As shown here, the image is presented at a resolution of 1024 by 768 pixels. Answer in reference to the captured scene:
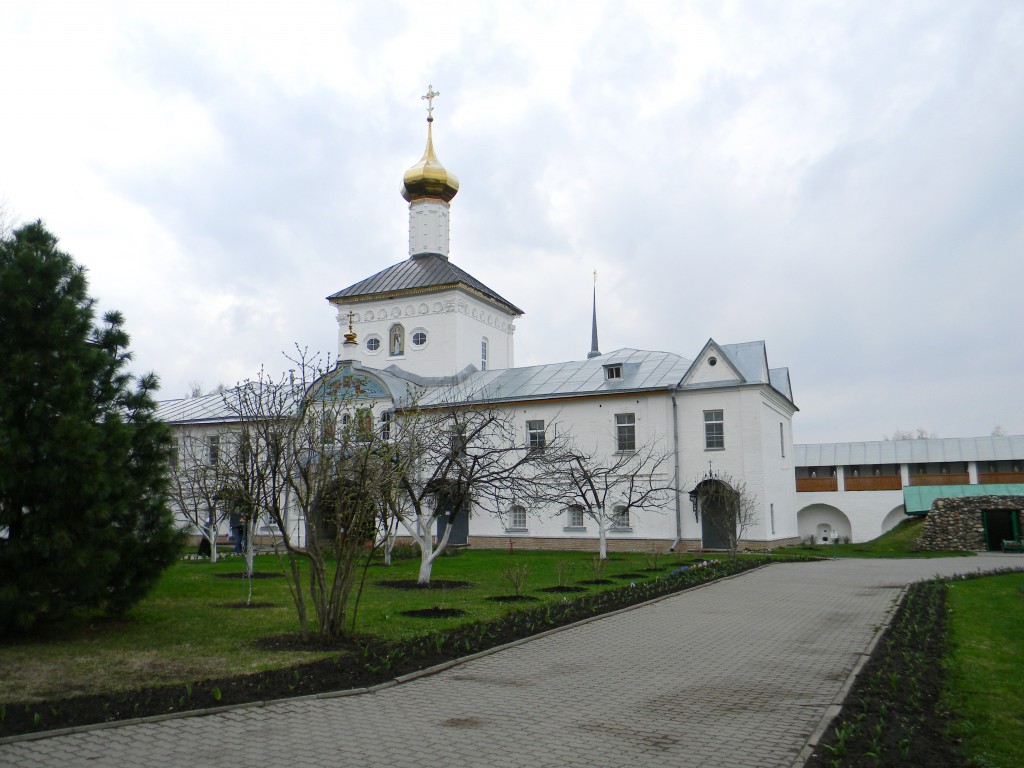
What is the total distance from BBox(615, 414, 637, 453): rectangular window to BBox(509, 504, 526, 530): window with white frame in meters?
4.67

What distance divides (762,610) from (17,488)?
11.3 meters

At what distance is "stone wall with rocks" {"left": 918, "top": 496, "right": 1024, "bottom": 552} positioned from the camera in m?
31.5

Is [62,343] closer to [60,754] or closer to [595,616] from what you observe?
[60,754]

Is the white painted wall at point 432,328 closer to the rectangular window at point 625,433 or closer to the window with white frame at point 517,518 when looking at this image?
the window with white frame at point 517,518

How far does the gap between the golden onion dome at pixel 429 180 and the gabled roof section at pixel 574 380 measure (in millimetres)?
10151

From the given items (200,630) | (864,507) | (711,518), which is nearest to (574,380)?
(711,518)

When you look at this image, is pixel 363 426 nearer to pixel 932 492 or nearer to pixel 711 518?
pixel 711 518

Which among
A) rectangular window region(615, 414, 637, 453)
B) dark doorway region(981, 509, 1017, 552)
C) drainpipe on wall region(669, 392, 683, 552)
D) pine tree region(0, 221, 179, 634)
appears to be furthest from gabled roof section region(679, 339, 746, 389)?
pine tree region(0, 221, 179, 634)

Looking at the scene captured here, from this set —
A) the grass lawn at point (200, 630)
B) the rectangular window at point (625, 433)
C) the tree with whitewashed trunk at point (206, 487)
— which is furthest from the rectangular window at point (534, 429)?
the grass lawn at point (200, 630)

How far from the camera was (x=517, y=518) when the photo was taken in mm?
34031

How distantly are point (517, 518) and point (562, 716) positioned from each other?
26838 millimetres

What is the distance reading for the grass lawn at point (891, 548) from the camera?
29594 mm

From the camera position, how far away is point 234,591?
55.4 feet

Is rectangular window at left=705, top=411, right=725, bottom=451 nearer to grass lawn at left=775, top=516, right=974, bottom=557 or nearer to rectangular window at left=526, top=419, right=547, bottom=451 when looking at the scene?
grass lawn at left=775, top=516, right=974, bottom=557
